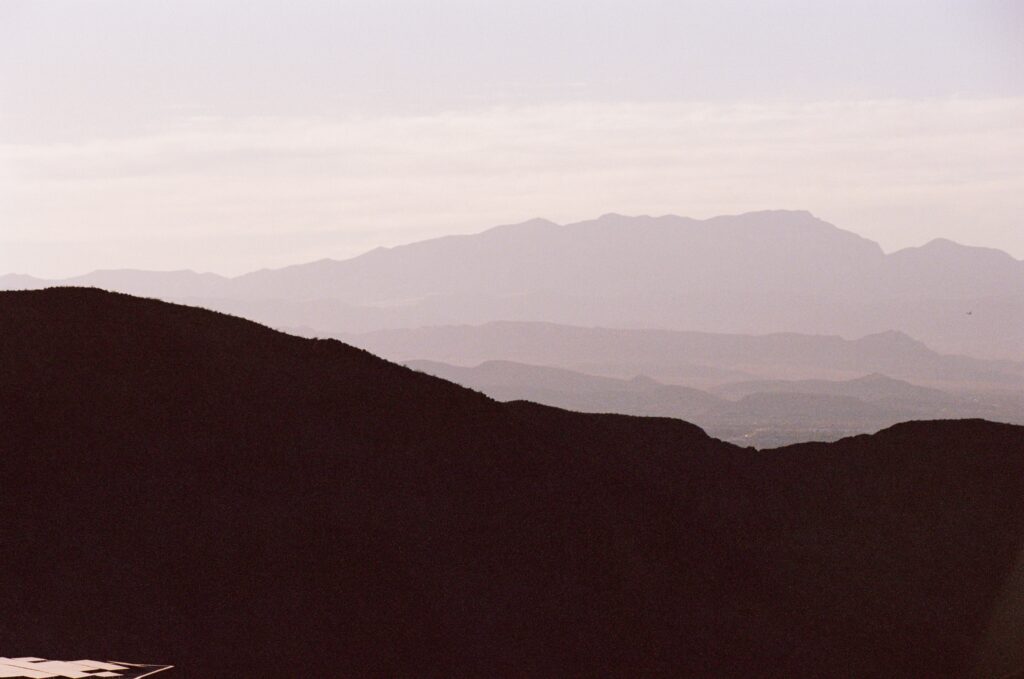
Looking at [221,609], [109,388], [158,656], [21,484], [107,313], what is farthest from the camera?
[107,313]

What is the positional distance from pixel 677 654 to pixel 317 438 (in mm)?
17097

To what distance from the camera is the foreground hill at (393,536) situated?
47.8 meters

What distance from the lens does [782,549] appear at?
68.3m

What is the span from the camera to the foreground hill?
47.8 m

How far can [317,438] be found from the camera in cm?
5828

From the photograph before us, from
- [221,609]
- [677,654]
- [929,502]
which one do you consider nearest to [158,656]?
[221,609]

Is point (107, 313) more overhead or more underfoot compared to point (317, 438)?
more overhead

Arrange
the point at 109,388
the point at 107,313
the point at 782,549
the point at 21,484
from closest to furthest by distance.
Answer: the point at 21,484 < the point at 109,388 < the point at 107,313 < the point at 782,549

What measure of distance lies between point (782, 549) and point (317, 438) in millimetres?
24331

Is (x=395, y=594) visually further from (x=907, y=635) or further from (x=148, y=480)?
(x=907, y=635)

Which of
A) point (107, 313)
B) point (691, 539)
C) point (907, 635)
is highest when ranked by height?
point (107, 313)

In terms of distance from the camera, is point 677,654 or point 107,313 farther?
point 107,313

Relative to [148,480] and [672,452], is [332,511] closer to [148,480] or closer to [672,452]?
[148,480]

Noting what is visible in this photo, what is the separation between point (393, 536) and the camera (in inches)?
2138
